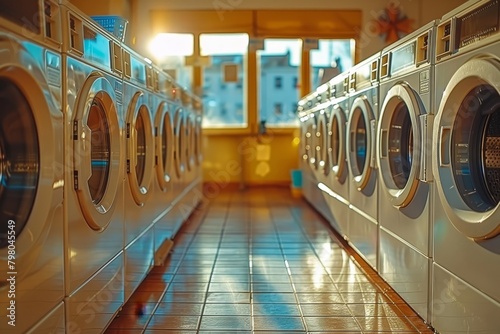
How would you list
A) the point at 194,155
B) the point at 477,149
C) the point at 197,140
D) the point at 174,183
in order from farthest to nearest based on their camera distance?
the point at 197,140 < the point at 194,155 < the point at 174,183 < the point at 477,149

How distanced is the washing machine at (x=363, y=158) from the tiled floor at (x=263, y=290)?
7.5 inches

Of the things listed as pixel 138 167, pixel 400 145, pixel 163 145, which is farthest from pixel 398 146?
pixel 163 145

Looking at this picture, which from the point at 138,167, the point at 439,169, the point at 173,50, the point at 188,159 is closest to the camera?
the point at 439,169

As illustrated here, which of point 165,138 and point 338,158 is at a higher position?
point 165,138

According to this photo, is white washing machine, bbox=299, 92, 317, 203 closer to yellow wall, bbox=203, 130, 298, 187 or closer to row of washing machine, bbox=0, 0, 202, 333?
yellow wall, bbox=203, 130, 298, 187

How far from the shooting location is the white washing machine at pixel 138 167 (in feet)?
7.86

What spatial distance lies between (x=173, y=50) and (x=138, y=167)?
4.77 meters

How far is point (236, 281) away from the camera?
282 centimetres

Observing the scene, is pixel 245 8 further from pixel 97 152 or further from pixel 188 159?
pixel 97 152

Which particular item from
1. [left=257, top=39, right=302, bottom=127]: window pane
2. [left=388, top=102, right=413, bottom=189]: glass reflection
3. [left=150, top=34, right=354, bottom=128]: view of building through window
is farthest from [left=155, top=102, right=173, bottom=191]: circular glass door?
[left=257, top=39, right=302, bottom=127]: window pane

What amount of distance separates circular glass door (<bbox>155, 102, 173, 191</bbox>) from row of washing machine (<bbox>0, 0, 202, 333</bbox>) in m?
0.44

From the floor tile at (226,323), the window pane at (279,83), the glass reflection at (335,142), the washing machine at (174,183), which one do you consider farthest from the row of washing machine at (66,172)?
the window pane at (279,83)

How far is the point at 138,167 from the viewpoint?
110 inches

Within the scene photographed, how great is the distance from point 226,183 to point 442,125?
18.7ft
